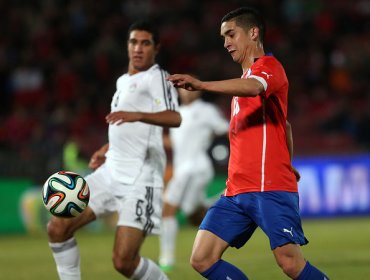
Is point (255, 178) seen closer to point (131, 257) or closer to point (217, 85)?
point (217, 85)

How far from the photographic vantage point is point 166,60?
20.4 metres

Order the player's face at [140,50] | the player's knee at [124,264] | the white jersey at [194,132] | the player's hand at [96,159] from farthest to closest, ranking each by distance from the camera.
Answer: the white jersey at [194,132]
the player's hand at [96,159]
the player's face at [140,50]
the player's knee at [124,264]

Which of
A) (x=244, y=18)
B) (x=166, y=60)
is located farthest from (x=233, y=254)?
(x=166, y=60)

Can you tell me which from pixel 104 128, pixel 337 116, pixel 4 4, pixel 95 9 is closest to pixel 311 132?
pixel 337 116

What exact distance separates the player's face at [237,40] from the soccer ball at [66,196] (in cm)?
162

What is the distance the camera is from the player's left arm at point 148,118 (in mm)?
6500

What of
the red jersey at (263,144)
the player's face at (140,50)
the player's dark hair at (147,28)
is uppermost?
the player's dark hair at (147,28)

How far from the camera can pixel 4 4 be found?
70.4 feet

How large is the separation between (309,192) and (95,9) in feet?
24.2

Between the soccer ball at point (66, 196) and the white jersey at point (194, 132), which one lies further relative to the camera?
the white jersey at point (194, 132)

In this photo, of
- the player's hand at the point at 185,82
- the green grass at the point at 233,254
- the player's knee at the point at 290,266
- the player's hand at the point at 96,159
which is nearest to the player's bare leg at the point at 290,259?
the player's knee at the point at 290,266

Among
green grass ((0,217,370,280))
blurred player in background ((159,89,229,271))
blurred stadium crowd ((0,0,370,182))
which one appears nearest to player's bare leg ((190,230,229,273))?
green grass ((0,217,370,280))

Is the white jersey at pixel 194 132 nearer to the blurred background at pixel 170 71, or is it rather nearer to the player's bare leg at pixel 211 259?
the blurred background at pixel 170 71

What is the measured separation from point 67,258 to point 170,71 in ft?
43.9
